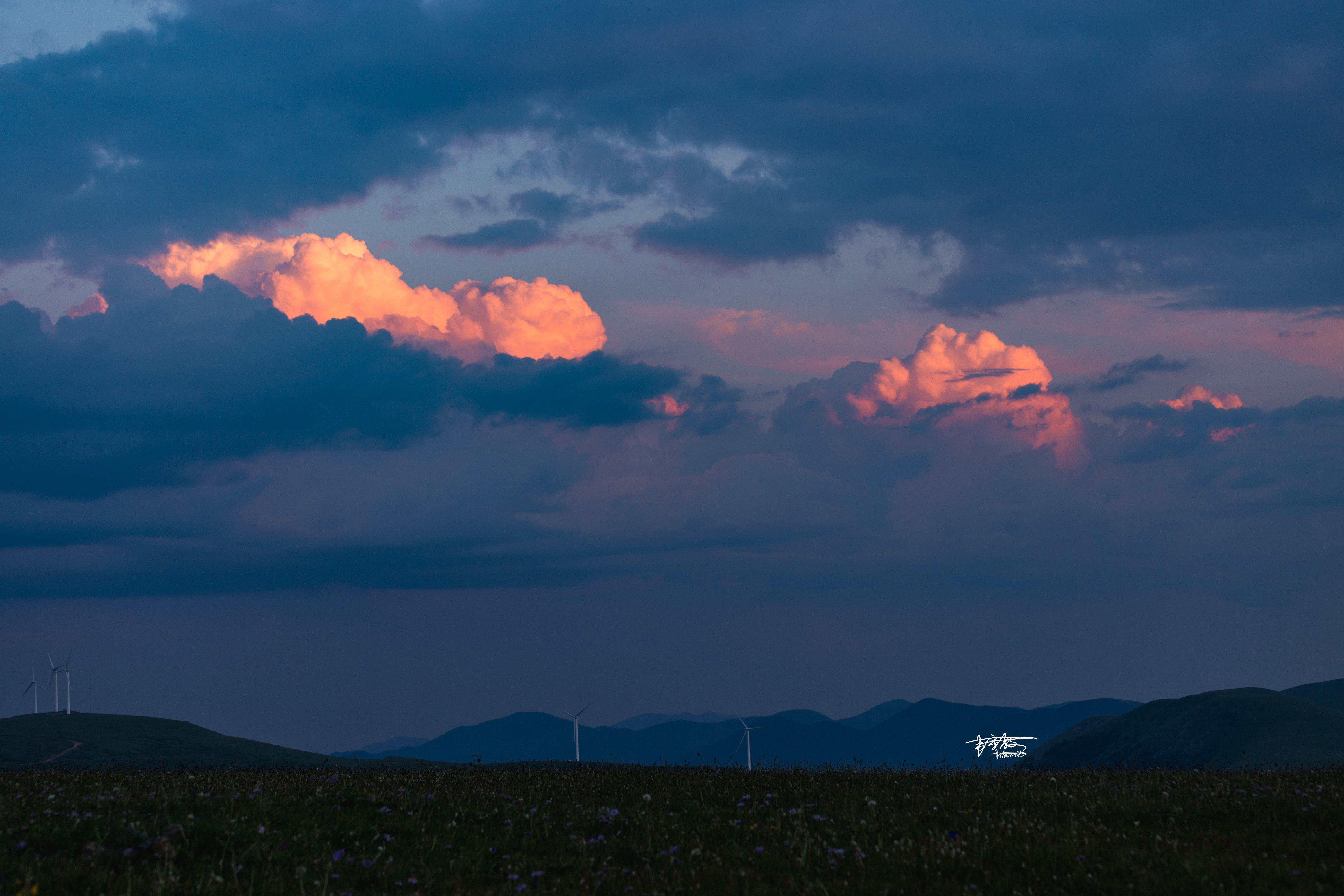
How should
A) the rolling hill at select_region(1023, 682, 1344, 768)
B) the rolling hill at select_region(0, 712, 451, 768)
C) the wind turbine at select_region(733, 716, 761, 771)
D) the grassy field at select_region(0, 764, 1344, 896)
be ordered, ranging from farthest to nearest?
the rolling hill at select_region(1023, 682, 1344, 768) → the rolling hill at select_region(0, 712, 451, 768) → the wind turbine at select_region(733, 716, 761, 771) → the grassy field at select_region(0, 764, 1344, 896)

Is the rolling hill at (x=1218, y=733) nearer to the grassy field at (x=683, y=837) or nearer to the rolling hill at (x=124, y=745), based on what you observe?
the rolling hill at (x=124, y=745)

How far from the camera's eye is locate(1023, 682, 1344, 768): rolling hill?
11250 centimetres

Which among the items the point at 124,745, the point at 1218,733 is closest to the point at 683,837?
the point at 124,745

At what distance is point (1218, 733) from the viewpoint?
420 feet

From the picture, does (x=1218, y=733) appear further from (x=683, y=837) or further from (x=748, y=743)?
(x=683, y=837)

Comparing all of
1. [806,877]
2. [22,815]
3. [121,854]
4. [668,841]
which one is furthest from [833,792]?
[22,815]

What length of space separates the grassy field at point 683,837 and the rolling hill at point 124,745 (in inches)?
1006

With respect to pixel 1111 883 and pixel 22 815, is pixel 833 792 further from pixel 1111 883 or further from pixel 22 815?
pixel 22 815

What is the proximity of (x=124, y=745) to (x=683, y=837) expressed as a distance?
203ft

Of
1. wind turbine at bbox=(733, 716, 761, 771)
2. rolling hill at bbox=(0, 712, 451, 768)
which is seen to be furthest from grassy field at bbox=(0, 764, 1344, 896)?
rolling hill at bbox=(0, 712, 451, 768)

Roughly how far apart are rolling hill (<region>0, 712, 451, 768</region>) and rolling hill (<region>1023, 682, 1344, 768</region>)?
75.4 metres

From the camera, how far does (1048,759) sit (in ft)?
545

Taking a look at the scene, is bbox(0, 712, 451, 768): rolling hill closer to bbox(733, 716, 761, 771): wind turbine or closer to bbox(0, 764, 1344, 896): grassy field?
bbox(733, 716, 761, 771): wind turbine

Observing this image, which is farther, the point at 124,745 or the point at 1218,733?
the point at 1218,733
